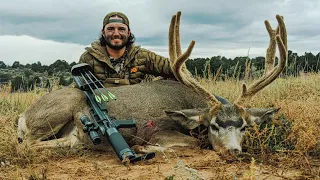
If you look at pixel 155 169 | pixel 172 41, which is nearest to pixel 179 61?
pixel 172 41

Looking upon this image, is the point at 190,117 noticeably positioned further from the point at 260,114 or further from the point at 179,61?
the point at 260,114

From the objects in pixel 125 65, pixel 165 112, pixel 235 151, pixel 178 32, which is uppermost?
pixel 178 32

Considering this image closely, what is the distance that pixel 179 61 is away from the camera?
16.7 ft

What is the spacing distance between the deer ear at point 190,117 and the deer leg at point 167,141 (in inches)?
6.8

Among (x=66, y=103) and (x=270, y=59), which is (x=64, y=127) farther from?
(x=270, y=59)

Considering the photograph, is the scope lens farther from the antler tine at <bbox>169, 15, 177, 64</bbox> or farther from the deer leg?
the antler tine at <bbox>169, 15, 177, 64</bbox>

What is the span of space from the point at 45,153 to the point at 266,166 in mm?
2485

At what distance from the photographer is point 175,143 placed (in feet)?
16.8

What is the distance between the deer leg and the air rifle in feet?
1.25

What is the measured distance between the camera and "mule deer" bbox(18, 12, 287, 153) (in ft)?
15.7

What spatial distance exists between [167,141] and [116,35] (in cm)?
232

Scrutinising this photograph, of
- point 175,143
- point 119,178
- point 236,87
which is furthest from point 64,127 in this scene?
point 236,87

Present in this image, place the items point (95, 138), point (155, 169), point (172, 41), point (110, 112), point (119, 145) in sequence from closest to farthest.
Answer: point (155, 169), point (119, 145), point (95, 138), point (172, 41), point (110, 112)

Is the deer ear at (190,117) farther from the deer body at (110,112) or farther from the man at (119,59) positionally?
the man at (119,59)
